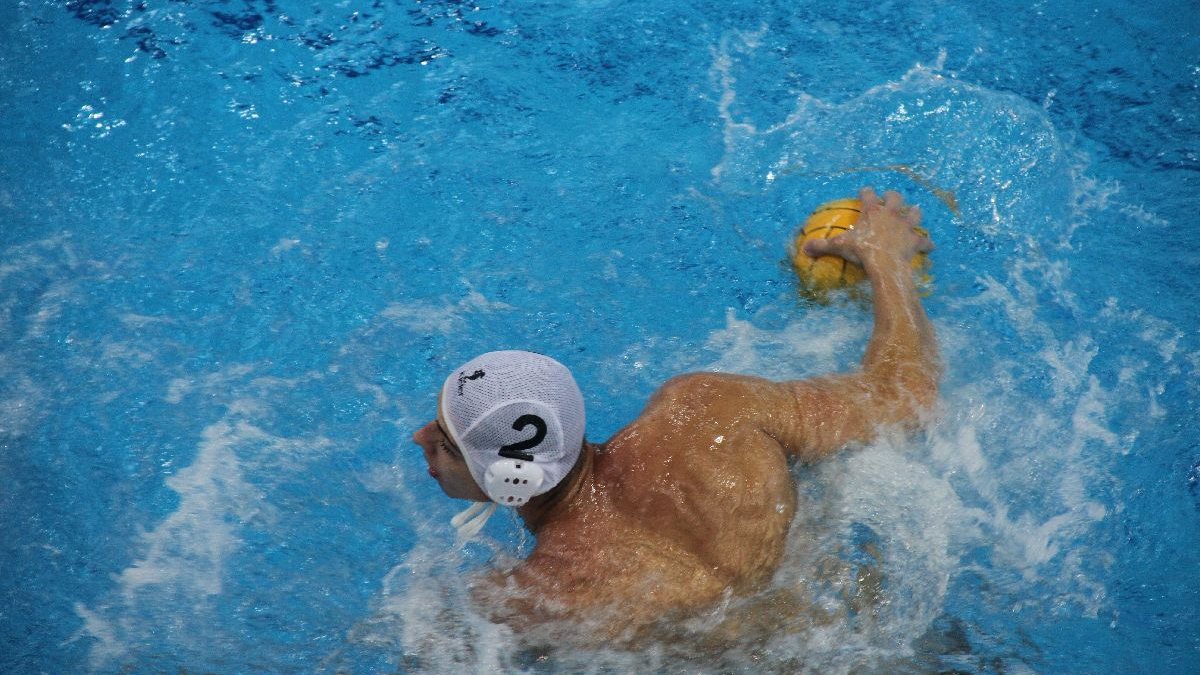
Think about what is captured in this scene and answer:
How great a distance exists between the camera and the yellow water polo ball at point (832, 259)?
4.28 metres

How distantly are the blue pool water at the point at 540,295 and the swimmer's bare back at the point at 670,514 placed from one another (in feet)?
0.59

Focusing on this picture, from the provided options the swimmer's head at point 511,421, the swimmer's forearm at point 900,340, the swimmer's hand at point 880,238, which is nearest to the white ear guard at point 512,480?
the swimmer's head at point 511,421

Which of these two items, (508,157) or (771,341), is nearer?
(771,341)

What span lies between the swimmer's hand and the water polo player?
1.00 meters

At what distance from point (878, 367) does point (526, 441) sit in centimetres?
148

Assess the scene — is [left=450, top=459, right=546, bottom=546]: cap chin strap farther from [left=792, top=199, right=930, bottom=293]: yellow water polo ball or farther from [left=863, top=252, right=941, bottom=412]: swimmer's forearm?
[left=792, top=199, right=930, bottom=293]: yellow water polo ball

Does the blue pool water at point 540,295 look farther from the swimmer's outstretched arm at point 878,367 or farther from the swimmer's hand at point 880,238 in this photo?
the swimmer's hand at point 880,238

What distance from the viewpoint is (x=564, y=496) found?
3129 millimetres

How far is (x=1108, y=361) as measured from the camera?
4.55m

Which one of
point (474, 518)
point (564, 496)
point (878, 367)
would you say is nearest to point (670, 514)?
point (564, 496)

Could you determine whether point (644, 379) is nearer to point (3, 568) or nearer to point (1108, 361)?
point (1108, 361)

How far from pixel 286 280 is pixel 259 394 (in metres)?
0.73

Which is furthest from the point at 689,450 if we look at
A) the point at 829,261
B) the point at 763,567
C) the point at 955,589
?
the point at 829,261

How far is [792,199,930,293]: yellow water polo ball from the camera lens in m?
4.28
